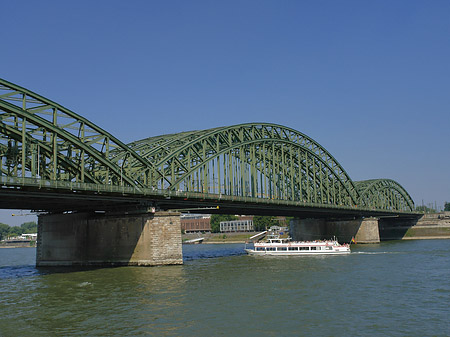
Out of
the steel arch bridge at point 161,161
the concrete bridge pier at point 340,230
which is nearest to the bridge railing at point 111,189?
the steel arch bridge at point 161,161

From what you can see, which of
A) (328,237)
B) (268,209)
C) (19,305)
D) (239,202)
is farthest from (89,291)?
(328,237)

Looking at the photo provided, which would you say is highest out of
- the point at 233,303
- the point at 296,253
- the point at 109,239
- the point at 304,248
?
the point at 109,239

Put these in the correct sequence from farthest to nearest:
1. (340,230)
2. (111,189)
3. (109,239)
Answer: (340,230), (109,239), (111,189)

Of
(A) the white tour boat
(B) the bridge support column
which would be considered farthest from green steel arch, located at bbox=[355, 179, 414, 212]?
(B) the bridge support column

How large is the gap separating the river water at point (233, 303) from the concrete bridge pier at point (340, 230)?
230 feet

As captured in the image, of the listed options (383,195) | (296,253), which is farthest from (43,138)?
(383,195)

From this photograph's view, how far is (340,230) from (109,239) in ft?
261

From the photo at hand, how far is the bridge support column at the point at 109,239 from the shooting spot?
6325 centimetres

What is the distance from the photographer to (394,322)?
1117 inches

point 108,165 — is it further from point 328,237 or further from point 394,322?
point 328,237

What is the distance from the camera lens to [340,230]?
422 ft

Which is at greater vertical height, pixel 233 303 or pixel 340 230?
pixel 340 230

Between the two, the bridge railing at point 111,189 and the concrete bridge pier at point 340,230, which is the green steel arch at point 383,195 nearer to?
the concrete bridge pier at point 340,230

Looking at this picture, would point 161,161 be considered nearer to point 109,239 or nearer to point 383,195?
point 109,239
